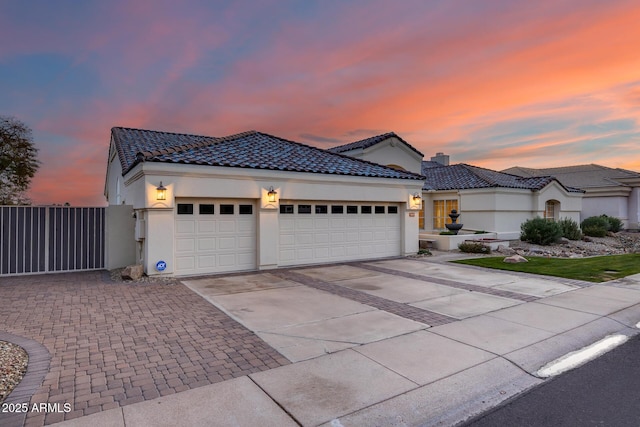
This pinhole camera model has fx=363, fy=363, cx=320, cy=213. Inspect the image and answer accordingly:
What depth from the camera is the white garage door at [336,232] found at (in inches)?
523

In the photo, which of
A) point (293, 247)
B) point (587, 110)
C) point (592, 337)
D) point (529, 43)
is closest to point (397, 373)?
point (592, 337)

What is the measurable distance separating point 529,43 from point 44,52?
1794 centimetres

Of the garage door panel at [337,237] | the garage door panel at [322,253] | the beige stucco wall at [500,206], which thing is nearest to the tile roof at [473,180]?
the beige stucco wall at [500,206]

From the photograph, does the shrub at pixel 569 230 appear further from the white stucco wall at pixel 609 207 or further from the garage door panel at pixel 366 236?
the garage door panel at pixel 366 236

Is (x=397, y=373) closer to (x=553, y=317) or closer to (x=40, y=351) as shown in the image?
(x=553, y=317)

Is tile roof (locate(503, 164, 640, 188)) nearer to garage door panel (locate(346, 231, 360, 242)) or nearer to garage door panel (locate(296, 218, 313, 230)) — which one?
garage door panel (locate(346, 231, 360, 242))

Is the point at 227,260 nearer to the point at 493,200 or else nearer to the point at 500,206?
the point at 493,200

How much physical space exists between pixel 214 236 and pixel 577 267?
42.5 ft

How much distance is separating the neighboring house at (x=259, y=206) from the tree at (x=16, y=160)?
50.7 feet

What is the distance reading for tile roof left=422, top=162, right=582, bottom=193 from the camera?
2323cm

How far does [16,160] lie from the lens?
85.7ft

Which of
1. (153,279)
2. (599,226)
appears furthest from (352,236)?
(599,226)

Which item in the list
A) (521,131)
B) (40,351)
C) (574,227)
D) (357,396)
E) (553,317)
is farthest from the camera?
Answer: (574,227)

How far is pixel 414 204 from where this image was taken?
16.1 meters
